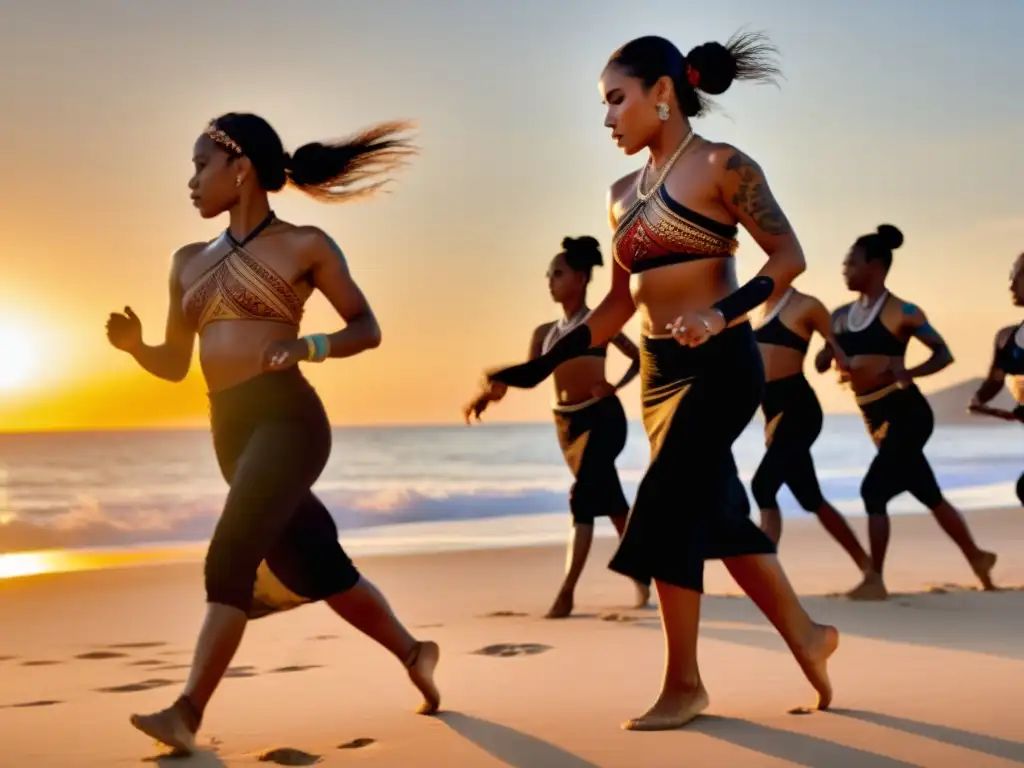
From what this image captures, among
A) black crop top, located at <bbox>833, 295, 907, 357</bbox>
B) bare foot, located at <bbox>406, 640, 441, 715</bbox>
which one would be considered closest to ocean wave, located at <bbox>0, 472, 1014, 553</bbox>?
black crop top, located at <bbox>833, 295, 907, 357</bbox>

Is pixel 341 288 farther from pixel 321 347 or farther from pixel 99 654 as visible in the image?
pixel 99 654

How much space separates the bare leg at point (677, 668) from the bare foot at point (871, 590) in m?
4.21

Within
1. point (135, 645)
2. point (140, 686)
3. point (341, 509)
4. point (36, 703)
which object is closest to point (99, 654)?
point (135, 645)

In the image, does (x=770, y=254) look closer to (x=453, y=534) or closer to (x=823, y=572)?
(x=823, y=572)

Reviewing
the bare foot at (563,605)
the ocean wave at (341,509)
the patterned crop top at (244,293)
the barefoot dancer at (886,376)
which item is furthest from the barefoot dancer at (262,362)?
the ocean wave at (341,509)

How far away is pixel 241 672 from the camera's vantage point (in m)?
6.42

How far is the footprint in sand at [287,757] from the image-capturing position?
4457 millimetres

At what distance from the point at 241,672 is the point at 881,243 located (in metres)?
4.73

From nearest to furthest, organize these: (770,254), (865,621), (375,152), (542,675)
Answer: (770,254) < (375,152) < (542,675) < (865,621)

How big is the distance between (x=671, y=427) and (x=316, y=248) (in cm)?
129

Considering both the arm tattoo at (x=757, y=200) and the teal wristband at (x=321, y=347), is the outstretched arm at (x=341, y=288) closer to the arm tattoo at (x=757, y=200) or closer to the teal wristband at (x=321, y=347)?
the teal wristband at (x=321, y=347)

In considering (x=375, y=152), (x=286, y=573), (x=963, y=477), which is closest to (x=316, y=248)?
(x=375, y=152)

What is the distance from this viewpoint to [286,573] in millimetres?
4910

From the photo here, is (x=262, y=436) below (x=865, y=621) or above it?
above
